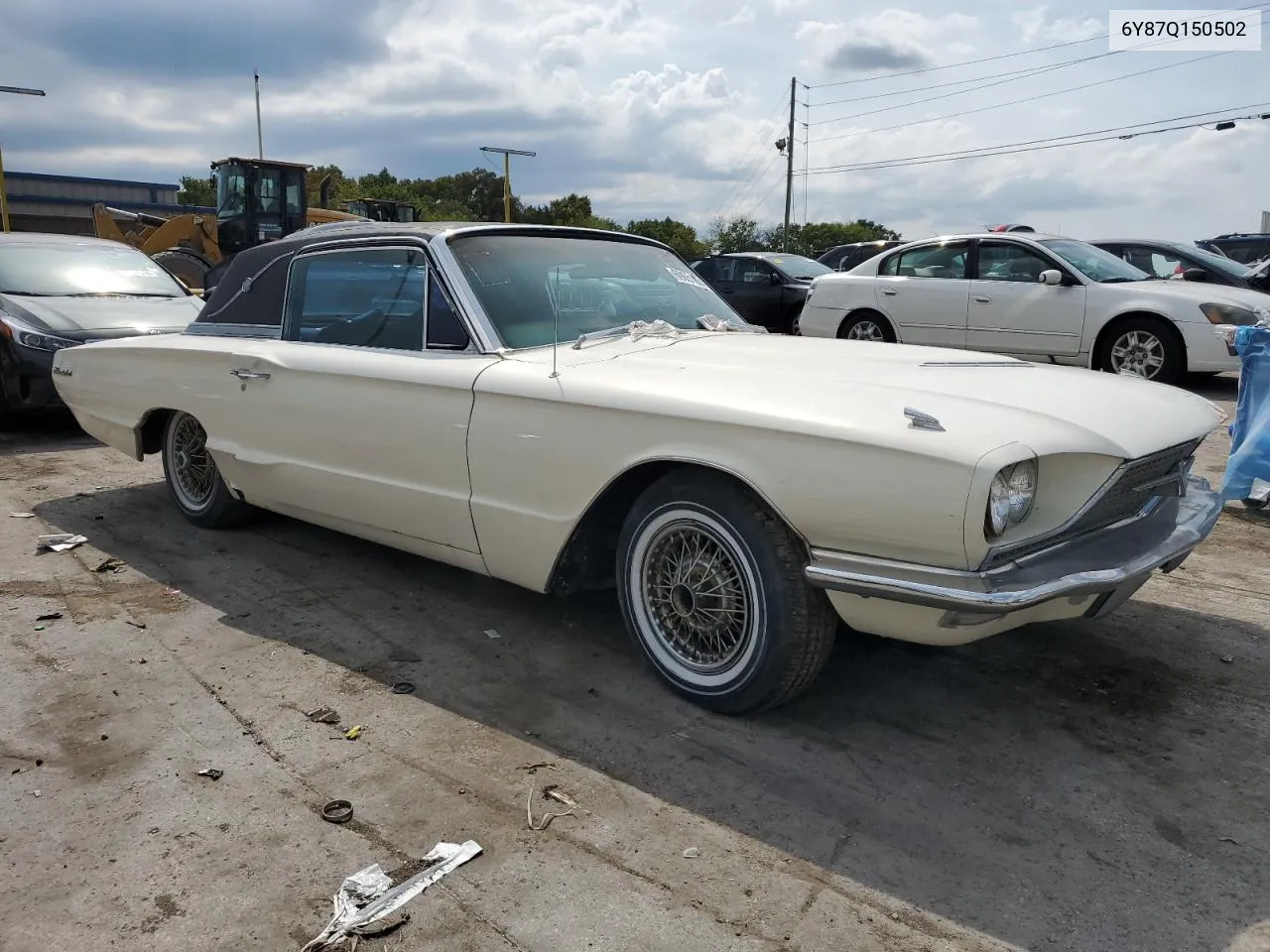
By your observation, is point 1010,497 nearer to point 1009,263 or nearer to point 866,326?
point 1009,263

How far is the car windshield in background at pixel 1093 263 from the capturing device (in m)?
9.03

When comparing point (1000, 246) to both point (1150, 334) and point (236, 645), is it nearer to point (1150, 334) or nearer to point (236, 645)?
point (1150, 334)

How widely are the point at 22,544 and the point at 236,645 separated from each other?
203 cm

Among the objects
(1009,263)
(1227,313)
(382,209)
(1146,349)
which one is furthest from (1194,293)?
(382,209)

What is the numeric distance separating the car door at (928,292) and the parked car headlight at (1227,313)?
2046mm

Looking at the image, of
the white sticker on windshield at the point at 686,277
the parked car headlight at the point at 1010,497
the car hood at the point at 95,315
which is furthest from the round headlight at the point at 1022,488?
the car hood at the point at 95,315

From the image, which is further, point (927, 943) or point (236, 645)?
point (236, 645)

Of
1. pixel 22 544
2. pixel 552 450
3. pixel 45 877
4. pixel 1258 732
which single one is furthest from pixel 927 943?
pixel 22 544

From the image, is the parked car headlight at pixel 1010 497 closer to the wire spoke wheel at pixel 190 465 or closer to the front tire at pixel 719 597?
the front tire at pixel 719 597

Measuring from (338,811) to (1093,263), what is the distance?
8890 mm

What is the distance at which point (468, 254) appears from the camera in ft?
12.2

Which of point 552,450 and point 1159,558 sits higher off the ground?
point 552,450

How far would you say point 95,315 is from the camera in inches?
307

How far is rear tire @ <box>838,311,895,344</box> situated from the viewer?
10.2m
